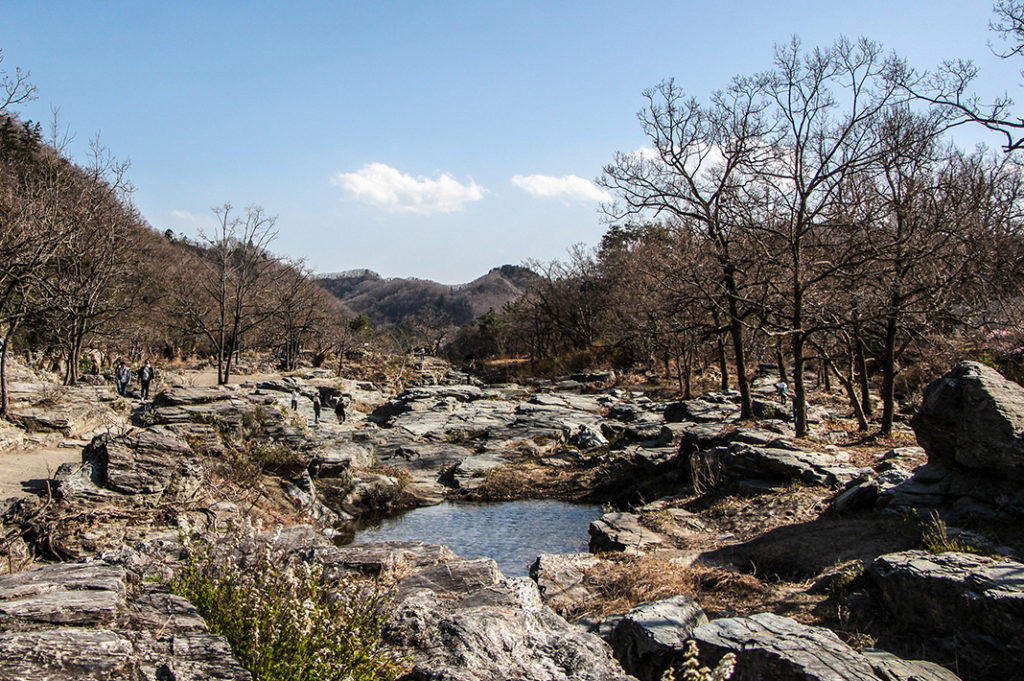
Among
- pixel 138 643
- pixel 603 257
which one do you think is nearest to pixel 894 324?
pixel 138 643

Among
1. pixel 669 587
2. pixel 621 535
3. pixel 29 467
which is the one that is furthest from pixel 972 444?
pixel 29 467

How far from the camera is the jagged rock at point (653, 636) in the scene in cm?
589

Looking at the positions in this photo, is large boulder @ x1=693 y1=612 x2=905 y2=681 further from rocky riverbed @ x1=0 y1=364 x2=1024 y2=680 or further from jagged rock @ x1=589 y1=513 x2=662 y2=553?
jagged rock @ x1=589 y1=513 x2=662 y2=553

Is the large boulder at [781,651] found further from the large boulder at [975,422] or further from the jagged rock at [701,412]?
the jagged rock at [701,412]

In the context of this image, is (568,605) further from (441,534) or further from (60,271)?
(60,271)

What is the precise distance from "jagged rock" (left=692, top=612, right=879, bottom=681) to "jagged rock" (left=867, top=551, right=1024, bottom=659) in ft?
5.08

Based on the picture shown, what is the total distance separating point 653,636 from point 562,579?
3738mm

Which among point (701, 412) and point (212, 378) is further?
point (212, 378)

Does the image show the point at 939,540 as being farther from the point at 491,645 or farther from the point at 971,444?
the point at 491,645

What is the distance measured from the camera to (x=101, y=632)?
369 cm

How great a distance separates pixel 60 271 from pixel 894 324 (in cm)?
2539

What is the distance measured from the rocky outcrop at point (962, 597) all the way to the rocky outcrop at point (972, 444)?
8.96 ft

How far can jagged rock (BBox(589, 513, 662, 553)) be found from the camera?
11734 millimetres

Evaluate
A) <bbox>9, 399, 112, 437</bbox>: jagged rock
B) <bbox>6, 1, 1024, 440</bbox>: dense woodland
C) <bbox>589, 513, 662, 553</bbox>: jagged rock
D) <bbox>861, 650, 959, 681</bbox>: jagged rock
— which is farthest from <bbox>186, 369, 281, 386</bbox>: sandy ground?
<bbox>861, 650, 959, 681</bbox>: jagged rock
